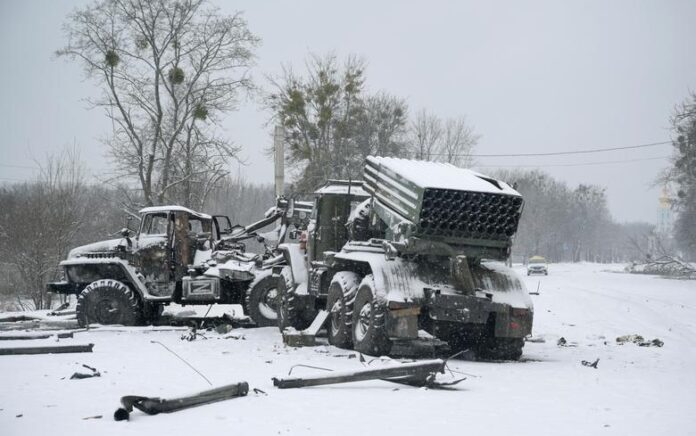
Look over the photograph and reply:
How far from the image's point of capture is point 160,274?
702 inches

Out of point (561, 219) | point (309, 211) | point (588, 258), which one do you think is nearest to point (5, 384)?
point (309, 211)

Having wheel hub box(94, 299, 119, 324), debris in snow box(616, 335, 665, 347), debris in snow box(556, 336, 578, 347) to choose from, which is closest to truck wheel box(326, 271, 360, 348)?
debris in snow box(556, 336, 578, 347)

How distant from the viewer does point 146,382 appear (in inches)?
369

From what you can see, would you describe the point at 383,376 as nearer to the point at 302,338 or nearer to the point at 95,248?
the point at 302,338

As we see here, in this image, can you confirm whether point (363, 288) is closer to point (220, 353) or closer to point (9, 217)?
point (220, 353)

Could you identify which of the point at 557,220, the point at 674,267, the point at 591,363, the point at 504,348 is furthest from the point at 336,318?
the point at 557,220

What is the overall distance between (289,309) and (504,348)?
190 inches

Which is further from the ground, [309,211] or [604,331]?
[309,211]

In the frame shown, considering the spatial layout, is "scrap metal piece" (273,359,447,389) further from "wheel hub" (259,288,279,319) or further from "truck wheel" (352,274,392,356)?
"wheel hub" (259,288,279,319)

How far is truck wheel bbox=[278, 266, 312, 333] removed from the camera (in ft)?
51.4

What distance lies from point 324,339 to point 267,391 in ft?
19.9

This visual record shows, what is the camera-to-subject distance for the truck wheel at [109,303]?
1691cm

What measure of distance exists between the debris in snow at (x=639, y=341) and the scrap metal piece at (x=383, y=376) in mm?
6884

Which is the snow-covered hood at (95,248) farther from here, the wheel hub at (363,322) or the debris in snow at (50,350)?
the wheel hub at (363,322)
